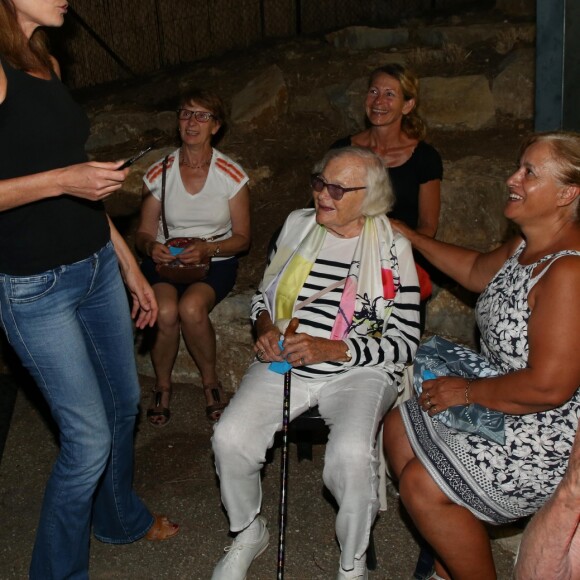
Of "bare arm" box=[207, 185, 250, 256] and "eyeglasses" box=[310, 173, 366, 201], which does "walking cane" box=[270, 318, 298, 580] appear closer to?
"eyeglasses" box=[310, 173, 366, 201]

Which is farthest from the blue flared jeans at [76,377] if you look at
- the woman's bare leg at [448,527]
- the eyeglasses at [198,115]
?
the eyeglasses at [198,115]

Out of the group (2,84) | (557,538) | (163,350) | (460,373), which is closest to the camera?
(557,538)

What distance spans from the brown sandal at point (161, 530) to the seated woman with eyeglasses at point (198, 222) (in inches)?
37.7

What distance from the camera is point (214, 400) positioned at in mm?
4918

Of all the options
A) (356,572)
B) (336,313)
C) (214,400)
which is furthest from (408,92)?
(356,572)

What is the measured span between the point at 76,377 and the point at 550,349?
165 cm

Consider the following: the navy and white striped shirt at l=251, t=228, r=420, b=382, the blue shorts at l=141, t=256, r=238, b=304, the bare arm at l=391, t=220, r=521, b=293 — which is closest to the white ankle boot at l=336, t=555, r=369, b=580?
the navy and white striped shirt at l=251, t=228, r=420, b=382

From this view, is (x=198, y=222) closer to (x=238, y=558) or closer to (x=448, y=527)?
(x=238, y=558)

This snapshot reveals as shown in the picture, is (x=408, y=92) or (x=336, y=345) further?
(x=408, y=92)

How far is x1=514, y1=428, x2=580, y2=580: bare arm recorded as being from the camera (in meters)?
2.32

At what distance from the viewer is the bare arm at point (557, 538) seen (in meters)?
2.32

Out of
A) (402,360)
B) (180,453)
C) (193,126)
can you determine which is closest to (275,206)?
(193,126)

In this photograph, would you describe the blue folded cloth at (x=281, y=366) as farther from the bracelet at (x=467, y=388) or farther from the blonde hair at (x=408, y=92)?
the blonde hair at (x=408, y=92)

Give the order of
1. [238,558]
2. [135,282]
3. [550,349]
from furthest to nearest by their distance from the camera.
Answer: [238,558] → [135,282] → [550,349]
